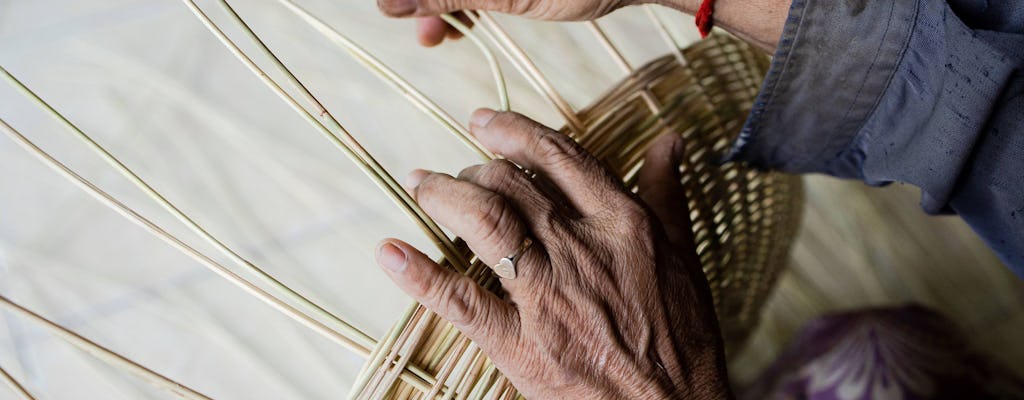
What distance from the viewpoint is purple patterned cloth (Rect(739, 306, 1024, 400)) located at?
802 millimetres

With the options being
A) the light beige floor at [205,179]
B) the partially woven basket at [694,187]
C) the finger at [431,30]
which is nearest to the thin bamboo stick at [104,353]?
the partially woven basket at [694,187]

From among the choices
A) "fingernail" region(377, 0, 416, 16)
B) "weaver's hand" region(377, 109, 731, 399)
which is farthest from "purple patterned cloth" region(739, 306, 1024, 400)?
"fingernail" region(377, 0, 416, 16)

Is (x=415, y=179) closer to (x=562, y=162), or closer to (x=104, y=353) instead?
(x=562, y=162)

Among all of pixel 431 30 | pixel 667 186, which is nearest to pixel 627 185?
pixel 667 186

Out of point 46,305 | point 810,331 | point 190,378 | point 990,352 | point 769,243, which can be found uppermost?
point 46,305

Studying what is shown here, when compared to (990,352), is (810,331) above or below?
above

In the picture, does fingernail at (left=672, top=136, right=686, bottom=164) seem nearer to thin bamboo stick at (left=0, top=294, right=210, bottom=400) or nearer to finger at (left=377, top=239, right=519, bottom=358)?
finger at (left=377, top=239, right=519, bottom=358)

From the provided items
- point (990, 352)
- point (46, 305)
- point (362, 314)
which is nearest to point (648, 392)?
point (362, 314)

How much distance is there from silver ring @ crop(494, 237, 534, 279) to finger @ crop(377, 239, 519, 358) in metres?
0.02

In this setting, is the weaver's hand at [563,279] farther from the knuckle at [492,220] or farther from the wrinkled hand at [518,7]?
the wrinkled hand at [518,7]

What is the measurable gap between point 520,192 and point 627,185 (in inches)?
6.8

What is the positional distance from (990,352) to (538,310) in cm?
110

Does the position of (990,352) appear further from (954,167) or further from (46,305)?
(46,305)

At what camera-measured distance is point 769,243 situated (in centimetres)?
94
